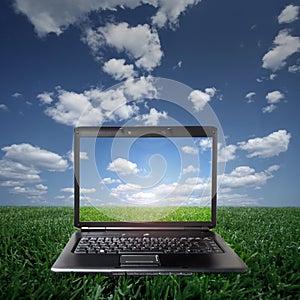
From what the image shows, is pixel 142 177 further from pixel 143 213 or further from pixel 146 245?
pixel 146 245

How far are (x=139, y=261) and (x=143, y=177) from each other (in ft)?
2.65

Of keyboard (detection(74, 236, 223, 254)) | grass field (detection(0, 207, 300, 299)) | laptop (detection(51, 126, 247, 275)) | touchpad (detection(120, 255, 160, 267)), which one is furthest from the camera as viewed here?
laptop (detection(51, 126, 247, 275))

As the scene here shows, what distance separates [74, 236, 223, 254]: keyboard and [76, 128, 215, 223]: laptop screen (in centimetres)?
25

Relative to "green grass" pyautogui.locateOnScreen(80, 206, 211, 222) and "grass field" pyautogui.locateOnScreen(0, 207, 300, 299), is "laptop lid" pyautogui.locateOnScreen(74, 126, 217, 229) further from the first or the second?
"grass field" pyautogui.locateOnScreen(0, 207, 300, 299)

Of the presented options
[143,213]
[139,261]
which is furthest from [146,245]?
[143,213]

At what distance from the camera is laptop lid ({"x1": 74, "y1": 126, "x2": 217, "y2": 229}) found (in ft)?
8.27

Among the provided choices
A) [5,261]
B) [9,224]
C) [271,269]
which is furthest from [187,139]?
[9,224]

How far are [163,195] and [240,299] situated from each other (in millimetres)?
1023

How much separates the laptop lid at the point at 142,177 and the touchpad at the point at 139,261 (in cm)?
57

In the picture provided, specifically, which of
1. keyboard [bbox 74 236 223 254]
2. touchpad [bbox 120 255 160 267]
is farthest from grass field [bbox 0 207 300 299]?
keyboard [bbox 74 236 223 254]

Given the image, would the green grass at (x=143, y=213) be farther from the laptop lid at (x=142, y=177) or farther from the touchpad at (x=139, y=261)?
the touchpad at (x=139, y=261)

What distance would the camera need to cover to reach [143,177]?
2.61 meters

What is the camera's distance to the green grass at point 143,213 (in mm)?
2525

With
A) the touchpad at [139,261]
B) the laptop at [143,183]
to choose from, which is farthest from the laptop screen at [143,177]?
the touchpad at [139,261]
